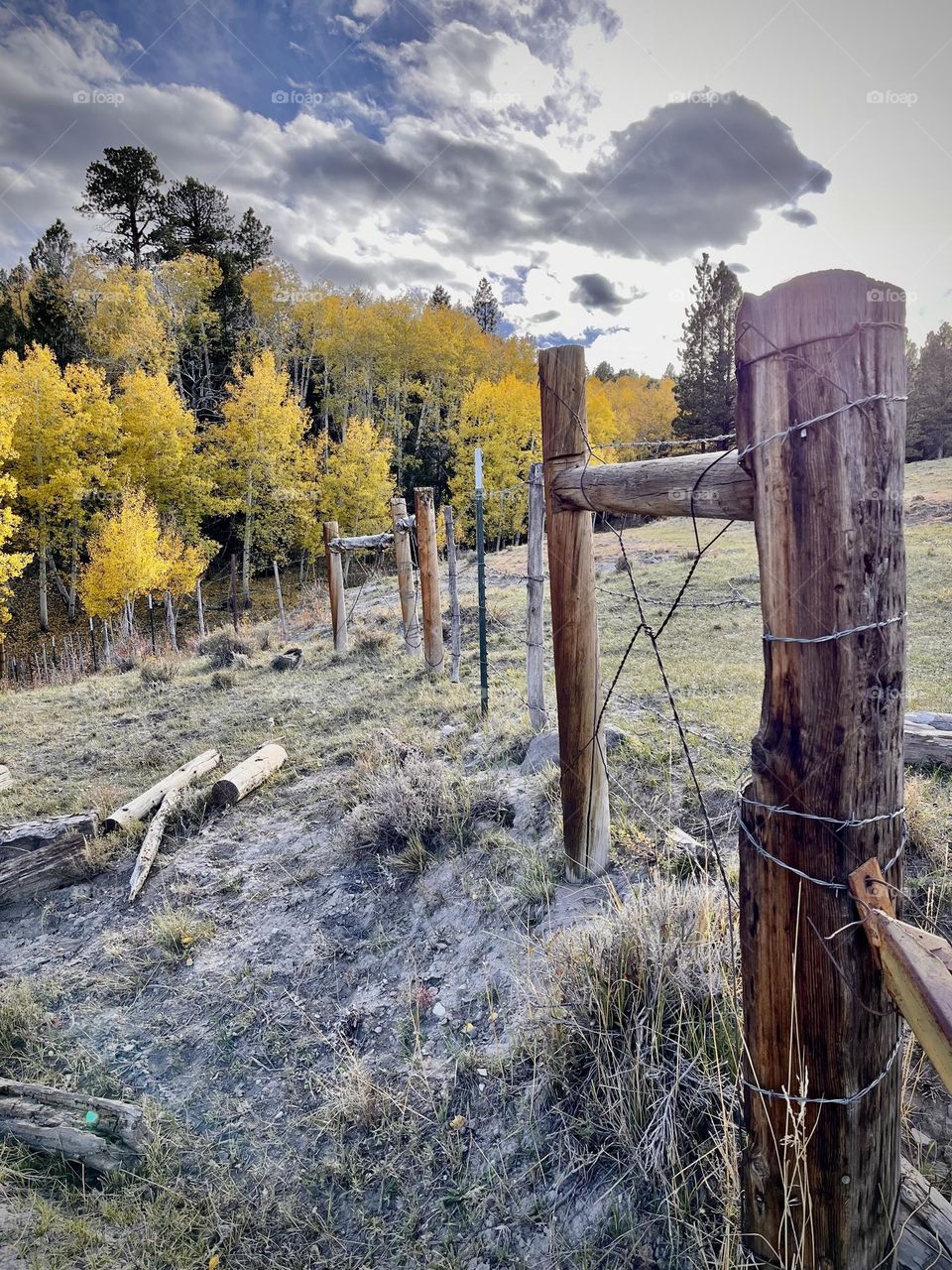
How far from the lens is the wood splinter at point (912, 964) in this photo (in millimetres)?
1042

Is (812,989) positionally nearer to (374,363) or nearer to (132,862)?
(132,862)

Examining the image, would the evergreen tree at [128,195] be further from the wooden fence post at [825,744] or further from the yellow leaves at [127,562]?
the wooden fence post at [825,744]

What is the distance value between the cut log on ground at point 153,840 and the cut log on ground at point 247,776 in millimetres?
339

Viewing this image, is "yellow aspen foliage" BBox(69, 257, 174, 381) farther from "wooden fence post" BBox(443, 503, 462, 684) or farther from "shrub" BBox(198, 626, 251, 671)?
"wooden fence post" BBox(443, 503, 462, 684)

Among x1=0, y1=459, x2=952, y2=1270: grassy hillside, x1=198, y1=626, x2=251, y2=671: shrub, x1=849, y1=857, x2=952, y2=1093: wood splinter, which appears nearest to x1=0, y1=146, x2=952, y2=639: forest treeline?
x1=198, y1=626, x2=251, y2=671: shrub

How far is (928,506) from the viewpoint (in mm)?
19844

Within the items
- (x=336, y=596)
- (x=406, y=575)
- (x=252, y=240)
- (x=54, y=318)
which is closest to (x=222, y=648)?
(x=336, y=596)

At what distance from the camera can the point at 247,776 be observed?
5805 millimetres

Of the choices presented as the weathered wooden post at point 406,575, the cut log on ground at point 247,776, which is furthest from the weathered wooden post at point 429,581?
the cut log on ground at point 247,776

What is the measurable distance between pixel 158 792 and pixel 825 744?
564cm

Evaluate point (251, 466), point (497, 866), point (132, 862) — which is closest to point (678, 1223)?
point (497, 866)

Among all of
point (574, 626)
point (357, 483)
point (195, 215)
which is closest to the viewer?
point (574, 626)

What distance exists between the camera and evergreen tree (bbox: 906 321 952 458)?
36.7 metres

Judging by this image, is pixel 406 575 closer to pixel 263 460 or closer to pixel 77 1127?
pixel 77 1127
